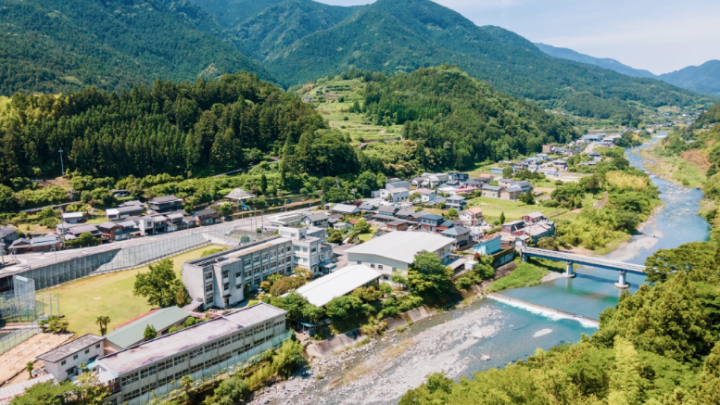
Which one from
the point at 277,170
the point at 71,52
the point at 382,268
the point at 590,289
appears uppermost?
the point at 71,52

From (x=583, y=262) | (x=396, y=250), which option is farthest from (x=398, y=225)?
(x=583, y=262)

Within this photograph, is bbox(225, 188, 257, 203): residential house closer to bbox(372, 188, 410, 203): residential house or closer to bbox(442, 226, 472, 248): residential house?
bbox(372, 188, 410, 203): residential house

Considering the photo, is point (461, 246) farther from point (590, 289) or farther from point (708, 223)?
point (708, 223)

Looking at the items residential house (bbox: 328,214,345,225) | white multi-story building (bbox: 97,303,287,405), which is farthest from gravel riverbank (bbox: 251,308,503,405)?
residential house (bbox: 328,214,345,225)

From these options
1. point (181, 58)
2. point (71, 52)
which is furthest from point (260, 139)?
point (181, 58)

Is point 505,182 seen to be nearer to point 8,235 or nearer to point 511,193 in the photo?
point 511,193

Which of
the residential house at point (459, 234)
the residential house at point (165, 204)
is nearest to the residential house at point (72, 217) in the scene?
the residential house at point (165, 204)
